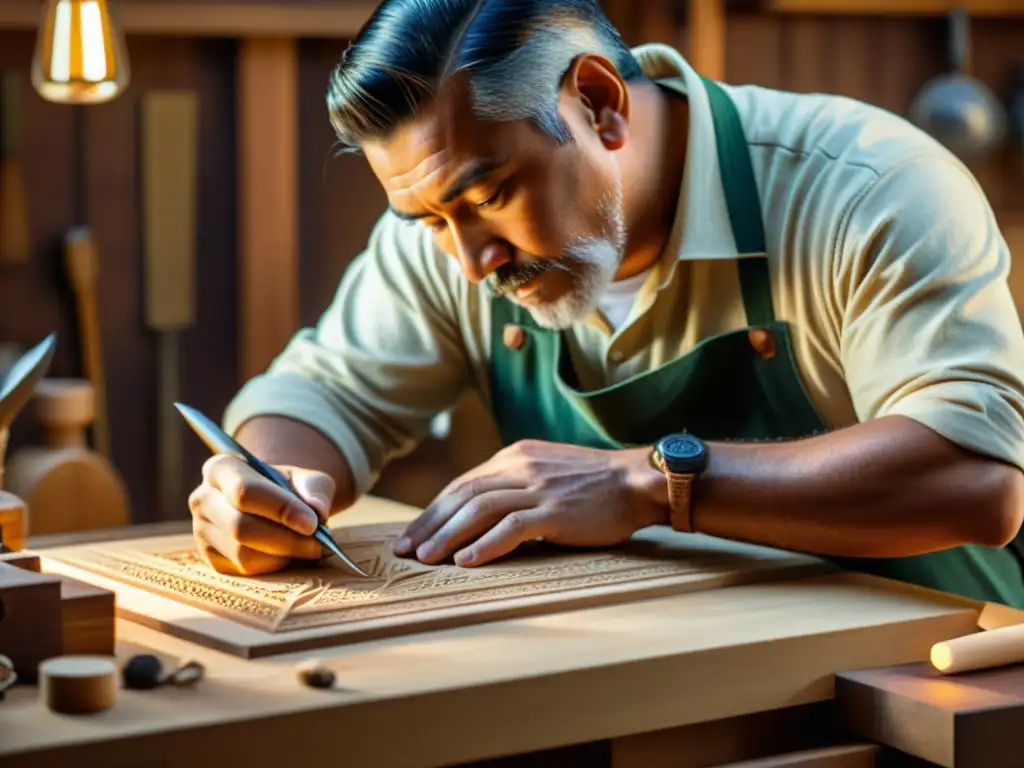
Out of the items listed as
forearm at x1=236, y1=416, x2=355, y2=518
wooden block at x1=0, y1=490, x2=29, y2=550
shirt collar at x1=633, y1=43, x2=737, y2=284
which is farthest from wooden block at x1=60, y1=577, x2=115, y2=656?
shirt collar at x1=633, y1=43, x2=737, y2=284

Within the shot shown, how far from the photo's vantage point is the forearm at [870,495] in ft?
5.48

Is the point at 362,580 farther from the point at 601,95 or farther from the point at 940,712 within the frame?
the point at 601,95

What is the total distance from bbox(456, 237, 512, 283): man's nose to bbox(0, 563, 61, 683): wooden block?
69 centimetres

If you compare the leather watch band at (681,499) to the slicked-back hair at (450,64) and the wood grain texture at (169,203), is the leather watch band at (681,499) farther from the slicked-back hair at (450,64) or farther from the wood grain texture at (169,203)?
the wood grain texture at (169,203)

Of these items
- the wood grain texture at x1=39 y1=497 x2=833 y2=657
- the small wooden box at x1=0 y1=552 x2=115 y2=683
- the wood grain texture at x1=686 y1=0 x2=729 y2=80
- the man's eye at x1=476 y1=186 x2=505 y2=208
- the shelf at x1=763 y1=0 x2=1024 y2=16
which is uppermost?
the shelf at x1=763 y1=0 x2=1024 y2=16

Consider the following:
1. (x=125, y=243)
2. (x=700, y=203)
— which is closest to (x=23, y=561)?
(x=700, y=203)

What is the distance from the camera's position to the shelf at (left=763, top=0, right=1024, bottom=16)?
3.21m

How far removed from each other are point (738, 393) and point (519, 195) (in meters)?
0.42

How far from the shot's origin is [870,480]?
1675 mm

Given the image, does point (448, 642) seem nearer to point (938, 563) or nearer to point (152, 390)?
point (938, 563)

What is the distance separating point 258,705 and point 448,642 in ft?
0.79

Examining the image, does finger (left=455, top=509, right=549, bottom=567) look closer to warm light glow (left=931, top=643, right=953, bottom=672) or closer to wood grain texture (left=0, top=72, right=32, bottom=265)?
warm light glow (left=931, top=643, right=953, bottom=672)

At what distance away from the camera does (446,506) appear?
5.66 feet

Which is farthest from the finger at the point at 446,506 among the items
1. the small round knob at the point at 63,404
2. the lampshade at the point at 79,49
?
the small round knob at the point at 63,404
